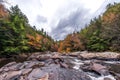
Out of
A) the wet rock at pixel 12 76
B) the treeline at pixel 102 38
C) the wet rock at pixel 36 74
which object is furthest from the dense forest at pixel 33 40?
the wet rock at pixel 36 74

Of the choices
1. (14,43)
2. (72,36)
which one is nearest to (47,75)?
(14,43)

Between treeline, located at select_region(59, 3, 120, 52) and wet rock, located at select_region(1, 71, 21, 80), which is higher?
treeline, located at select_region(59, 3, 120, 52)

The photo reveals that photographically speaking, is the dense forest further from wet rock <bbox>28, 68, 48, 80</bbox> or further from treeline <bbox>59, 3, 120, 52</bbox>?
wet rock <bbox>28, 68, 48, 80</bbox>

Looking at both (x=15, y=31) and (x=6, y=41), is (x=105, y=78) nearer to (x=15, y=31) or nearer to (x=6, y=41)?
(x=6, y=41)

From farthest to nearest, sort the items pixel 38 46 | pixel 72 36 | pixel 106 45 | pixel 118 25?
pixel 72 36 < pixel 38 46 < pixel 106 45 < pixel 118 25

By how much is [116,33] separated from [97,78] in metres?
27.5

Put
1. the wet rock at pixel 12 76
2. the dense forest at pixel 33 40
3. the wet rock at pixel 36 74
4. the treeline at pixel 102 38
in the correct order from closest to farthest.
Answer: the wet rock at pixel 36 74 → the wet rock at pixel 12 76 → the dense forest at pixel 33 40 → the treeline at pixel 102 38

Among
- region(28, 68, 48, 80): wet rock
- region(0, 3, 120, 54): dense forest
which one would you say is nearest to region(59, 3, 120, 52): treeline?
region(0, 3, 120, 54): dense forest

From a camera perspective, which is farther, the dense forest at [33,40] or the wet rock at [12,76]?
the dense forest at [33,40]

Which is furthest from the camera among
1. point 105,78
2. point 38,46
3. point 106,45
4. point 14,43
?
point 38,46

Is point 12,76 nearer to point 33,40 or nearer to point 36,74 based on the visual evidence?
point 36,74

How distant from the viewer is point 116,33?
4128cm

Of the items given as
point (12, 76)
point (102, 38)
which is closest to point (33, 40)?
point (102, 38)

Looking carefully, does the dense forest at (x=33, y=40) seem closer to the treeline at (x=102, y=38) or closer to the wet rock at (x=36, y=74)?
the treeline at (x=102, y=38)
